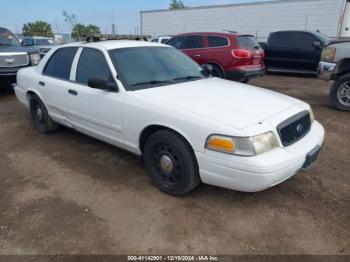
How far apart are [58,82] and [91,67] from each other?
2.47 feet

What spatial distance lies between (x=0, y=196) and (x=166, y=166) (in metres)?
1.91

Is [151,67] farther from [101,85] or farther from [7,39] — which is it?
[7,39]

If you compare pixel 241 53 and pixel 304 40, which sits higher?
pixel 304 40

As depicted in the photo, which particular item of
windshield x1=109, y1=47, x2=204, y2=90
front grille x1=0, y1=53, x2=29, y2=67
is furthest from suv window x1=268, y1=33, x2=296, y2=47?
front grille x1=0, y1=53, x2=29, y2=67

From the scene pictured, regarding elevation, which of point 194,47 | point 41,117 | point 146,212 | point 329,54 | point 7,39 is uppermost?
point 7,39

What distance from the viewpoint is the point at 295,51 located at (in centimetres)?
1140

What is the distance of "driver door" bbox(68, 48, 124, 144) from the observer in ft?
12.2

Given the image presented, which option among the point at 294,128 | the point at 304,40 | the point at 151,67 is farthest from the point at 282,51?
the point at 294,128

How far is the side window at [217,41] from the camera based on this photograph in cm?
884

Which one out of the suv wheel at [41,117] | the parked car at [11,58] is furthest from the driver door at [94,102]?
the parked car at [11,58]

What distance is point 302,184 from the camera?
3.63 metres

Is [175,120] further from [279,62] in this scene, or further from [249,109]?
[279,62]

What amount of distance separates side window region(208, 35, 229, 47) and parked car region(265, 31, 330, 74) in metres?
3.80

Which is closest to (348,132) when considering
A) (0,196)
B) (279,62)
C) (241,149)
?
(241,149)
